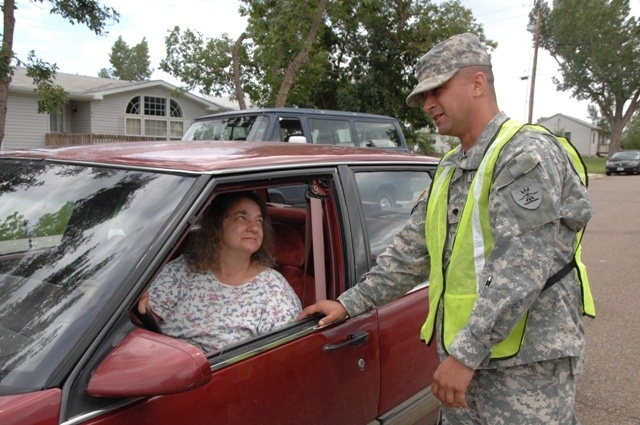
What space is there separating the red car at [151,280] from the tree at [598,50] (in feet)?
153

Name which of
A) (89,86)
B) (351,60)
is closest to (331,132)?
(351,60)

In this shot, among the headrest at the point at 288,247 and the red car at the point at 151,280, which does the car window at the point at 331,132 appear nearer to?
the headrest at the point at 288,247

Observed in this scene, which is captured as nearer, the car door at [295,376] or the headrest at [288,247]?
the car door at [295,376]

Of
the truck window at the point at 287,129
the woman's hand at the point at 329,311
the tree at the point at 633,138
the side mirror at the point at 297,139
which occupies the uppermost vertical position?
the tree at the point at 633,138

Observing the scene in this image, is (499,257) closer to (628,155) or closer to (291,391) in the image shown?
(291,391)

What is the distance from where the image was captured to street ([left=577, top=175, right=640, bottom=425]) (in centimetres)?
378

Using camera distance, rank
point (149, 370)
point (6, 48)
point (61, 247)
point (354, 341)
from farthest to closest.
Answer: point (6, 48) → point (354, 341) → point (61, 247) → point (149, 370)

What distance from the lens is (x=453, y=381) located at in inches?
69.3

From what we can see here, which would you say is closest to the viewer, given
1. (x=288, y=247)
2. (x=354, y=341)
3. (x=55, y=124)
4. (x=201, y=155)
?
(x=201, y=155)

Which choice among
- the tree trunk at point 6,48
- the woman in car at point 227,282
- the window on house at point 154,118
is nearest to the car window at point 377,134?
the tree trunk at point 6,48

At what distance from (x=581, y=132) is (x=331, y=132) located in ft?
253

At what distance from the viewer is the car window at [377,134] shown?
10.4 metres

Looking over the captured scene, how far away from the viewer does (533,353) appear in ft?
5.91

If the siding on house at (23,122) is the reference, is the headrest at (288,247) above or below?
below
